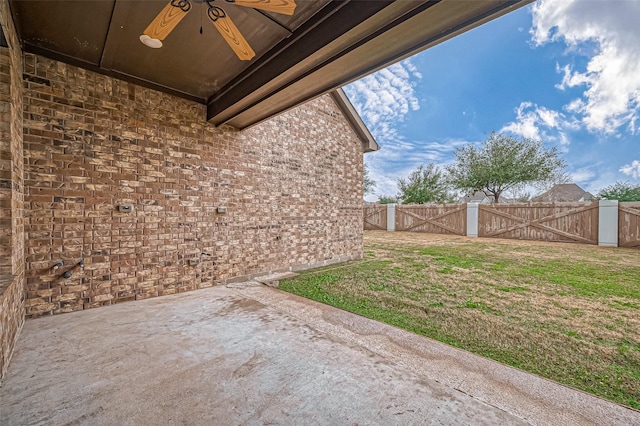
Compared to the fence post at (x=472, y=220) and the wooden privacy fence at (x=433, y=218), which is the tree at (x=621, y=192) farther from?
the wooden privacy fence at (x=433, y=218)

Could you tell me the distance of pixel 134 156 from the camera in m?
3.95

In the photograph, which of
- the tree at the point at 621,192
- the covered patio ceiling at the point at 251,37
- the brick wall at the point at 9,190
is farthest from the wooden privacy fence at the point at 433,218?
the brick wall at the point at 9,190

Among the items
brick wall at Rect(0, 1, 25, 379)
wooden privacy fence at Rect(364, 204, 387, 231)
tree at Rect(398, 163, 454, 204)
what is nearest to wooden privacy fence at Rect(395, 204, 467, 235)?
wooden privacy fence at Rect(364, 204, 387, 231)

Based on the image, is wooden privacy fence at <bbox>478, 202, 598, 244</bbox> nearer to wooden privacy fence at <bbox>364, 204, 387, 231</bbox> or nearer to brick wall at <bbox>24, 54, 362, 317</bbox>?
wooden privacy fence at <bbox>364, 204, 387, 231</bbox>

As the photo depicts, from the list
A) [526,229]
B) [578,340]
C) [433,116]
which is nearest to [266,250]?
[578,340]

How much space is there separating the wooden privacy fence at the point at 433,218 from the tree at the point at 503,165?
6041 millimetres

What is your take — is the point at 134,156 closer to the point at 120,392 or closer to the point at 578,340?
the point at 120,392

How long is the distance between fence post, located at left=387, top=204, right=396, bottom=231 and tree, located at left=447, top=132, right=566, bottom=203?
6504 mm

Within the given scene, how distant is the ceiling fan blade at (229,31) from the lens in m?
2.18

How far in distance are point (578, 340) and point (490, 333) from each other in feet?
2.82

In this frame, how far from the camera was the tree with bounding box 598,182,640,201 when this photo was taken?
16.5 metres

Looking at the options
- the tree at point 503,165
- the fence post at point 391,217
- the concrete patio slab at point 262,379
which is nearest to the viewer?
the concrete patio slab at point 262,379

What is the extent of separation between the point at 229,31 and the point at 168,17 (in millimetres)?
490

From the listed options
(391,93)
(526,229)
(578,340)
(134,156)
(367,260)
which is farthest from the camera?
(391,93)
